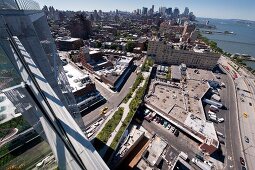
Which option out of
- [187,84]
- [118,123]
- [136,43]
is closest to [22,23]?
[118,123]

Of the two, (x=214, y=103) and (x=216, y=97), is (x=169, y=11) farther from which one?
(x=214, y=103)

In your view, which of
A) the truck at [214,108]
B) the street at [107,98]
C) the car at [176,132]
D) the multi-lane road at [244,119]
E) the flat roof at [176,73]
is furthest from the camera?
the flat roof at [176,73]

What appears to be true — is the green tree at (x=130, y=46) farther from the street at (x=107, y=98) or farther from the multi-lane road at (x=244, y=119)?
the multi-lane road at (x=244, y=119)

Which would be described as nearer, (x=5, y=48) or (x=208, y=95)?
(x=5, y=48)

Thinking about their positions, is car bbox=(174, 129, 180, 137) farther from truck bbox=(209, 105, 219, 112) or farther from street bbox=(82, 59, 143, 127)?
truck bbox=(209, 105, 219, 112)

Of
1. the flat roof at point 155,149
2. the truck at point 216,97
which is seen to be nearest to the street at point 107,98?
the flat roof at point 155,149

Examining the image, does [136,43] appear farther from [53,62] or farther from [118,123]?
[53,62]

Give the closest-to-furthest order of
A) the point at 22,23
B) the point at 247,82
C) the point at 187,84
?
the point at 22,23, the point at 187,84, the point at 247,82

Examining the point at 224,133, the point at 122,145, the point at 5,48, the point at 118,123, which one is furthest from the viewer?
the point at 224,133
